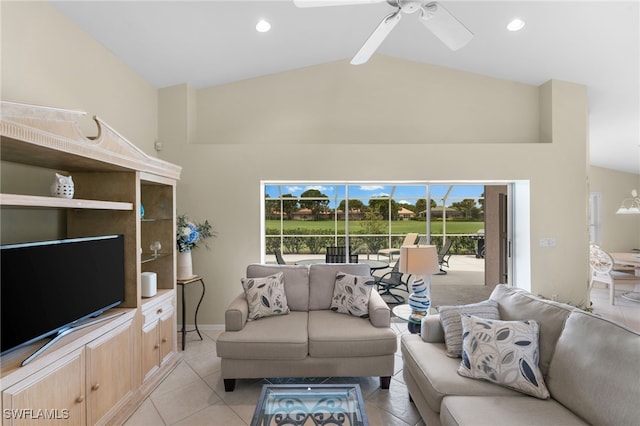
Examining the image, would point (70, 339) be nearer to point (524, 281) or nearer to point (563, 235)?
point (524, 281)

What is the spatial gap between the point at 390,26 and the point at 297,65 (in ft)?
7.91

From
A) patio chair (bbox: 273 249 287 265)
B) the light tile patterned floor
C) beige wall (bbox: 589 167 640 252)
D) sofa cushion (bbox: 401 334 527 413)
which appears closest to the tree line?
patio chair (bbox: 273 249 287 265)

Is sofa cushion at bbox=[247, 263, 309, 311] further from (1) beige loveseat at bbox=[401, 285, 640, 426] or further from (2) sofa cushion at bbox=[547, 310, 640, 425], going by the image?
(2) sofa cushion at bbox=[547, 310, 640, 425]

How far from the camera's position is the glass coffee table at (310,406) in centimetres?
180

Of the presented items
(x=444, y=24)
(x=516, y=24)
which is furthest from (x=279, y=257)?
(x=516, y=24)

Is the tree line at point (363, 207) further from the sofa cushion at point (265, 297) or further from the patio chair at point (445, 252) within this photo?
the sofa cushion at point (265, 297)

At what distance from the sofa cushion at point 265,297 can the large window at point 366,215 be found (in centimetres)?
126

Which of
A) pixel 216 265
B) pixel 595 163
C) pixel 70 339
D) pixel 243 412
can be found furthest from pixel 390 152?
pixel 595 163

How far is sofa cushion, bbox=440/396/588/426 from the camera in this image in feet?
5.13

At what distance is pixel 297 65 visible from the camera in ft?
14.0

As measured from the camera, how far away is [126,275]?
263 cm

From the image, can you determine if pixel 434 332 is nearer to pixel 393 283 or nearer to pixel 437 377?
pixel 437 377

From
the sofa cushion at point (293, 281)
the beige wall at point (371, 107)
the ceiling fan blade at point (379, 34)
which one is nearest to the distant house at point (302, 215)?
the beige wall at point (371, 107)

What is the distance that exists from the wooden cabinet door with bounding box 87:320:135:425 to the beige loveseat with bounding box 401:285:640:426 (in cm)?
217
